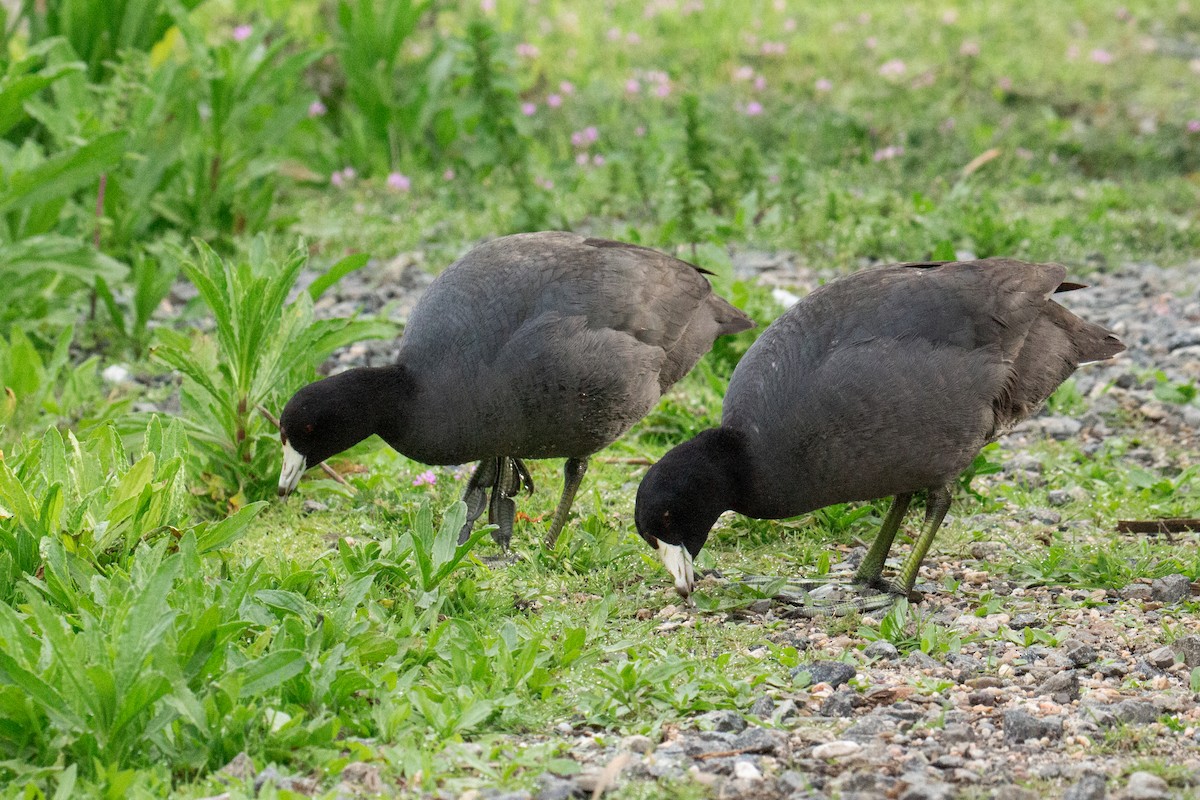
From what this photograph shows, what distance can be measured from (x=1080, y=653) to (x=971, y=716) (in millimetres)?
688

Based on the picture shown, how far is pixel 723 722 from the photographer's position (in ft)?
13.6

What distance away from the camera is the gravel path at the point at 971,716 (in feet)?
12.4

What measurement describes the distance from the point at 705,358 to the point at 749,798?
4.13m

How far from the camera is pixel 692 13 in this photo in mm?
13711

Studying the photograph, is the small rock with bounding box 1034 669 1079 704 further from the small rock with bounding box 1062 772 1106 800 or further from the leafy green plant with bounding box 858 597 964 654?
the small rock with bounding box 1062 772 1106 800

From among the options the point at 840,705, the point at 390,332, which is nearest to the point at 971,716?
the point at 840,705

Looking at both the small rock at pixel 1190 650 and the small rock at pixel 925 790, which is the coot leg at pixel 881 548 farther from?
the small rock at pixel 925 790

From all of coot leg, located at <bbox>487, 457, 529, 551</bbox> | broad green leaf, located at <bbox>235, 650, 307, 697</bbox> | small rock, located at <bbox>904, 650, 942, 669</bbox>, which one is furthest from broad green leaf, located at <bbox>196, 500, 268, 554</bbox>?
small rock, located at <bbox>904, 650, 942, 669</bbox>

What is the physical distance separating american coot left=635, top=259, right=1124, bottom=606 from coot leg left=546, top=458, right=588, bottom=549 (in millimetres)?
846

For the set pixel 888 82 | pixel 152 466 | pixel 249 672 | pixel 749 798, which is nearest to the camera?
pixel 749 798

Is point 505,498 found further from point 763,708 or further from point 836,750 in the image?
point 836,750

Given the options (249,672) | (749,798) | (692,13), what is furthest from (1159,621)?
(692,13)

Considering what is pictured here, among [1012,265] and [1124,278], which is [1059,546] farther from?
[1124,278]

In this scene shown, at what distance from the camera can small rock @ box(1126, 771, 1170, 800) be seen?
11.9 feet
